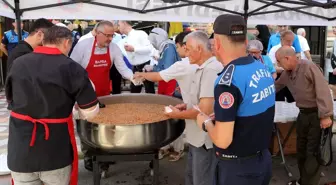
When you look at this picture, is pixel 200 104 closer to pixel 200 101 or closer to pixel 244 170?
pixel 200 101

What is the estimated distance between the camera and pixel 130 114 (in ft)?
10.0

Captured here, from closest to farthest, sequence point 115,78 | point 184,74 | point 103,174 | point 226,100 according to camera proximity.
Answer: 1. point 226,100
2. point 184,74
3. point 103,174
4. point 115,78

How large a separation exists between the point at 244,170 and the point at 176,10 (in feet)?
8.59

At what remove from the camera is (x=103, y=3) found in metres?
3.79

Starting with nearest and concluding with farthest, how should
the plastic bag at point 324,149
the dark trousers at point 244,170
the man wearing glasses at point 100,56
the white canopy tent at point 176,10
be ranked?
1. the dark trousers at point 244,170
2. the plastic bag at point 324,149
3. the man wearing glasses at point 100,56
4. the white canopy tent at point 176,10

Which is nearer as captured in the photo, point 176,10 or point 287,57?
point 287,57

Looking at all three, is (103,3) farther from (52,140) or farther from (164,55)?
(52,140)

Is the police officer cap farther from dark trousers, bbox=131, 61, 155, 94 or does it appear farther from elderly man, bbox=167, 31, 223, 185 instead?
dark trousers, bbox=131, 61, 155, 94

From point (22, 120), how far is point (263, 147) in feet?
4.61

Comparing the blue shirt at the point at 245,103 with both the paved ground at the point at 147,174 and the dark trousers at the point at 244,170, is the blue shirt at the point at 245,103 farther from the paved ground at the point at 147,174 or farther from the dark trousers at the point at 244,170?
the paved ground at the point at 147,174

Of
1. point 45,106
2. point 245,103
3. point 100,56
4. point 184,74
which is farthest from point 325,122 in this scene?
point 45,106

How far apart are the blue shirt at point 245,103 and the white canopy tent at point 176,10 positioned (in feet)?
7.55

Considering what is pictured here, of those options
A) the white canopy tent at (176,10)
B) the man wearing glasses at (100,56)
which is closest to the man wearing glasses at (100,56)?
the man wearing glasses at (100,56)

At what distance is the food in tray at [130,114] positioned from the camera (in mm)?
2795
